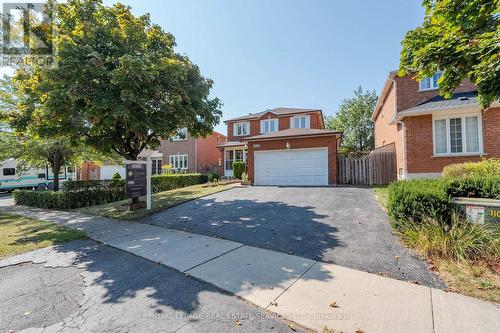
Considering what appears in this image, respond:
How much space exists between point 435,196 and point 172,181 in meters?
17.1

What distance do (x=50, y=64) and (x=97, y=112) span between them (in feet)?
7.68

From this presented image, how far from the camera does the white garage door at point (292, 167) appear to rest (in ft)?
50.4

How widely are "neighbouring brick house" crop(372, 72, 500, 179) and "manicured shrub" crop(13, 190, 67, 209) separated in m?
18.0

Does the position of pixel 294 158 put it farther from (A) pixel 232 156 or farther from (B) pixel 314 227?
(A) pixel 232 156

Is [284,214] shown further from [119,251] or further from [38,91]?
[38,91]

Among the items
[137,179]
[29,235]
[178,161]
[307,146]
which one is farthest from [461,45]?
[178,161]

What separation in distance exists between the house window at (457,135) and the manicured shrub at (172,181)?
56.0ft

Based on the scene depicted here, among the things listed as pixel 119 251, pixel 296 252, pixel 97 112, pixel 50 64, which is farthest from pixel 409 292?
pixel 50 64

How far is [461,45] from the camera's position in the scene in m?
4.14

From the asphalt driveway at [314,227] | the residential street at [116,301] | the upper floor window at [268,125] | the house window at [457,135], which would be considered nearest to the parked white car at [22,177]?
the upper floor window at [268,125]

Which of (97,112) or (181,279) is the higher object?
(97,112)

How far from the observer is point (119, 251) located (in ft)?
18.7

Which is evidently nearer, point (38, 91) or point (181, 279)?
point (181, 279)

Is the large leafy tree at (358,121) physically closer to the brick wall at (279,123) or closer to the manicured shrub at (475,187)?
the brick wall at (279,123)
